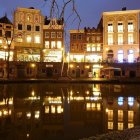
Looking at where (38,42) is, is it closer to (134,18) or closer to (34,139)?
(134,18)

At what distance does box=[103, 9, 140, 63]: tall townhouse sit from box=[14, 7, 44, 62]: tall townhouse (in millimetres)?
15360

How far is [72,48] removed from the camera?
71.6 metres

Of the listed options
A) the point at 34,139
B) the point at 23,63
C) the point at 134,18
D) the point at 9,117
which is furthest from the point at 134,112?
the point at 134,18

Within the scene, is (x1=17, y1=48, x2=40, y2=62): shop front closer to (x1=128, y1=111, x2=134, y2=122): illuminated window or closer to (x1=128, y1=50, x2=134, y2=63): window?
(x1=128, y1=50, x2=134, y2=63): window

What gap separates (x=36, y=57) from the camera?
67750 millimetres

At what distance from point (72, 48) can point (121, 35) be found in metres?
11.9

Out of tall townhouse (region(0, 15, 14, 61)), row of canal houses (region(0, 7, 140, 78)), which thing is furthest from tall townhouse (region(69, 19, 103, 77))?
tall townhouse (region(0, 15, 14, 61))

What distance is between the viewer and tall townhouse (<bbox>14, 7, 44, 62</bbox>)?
66.9 metres

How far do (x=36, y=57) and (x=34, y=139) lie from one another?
5607cm

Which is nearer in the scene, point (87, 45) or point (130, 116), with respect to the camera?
point (130, 116)

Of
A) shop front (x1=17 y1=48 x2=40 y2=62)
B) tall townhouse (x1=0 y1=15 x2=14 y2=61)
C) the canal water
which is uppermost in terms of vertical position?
tall townhouse (x1=0 y1=15 x2=14 y2=61)

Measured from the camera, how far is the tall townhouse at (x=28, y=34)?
66938mm

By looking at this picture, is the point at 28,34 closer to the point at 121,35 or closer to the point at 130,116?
the point at 121,35

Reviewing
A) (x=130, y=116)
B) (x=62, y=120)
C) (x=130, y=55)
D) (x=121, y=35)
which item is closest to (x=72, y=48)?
(x=121, y=35)
